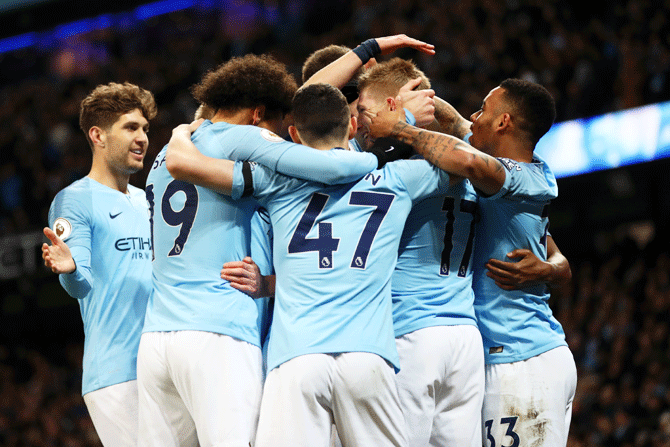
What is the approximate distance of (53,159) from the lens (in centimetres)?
1670

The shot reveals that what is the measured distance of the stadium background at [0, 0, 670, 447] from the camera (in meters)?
11.3

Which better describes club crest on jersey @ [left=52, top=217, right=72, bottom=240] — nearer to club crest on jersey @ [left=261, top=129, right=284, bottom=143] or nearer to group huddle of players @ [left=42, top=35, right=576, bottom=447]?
group huddle of players @ [left=42, top=35, right=576, bottom=447]

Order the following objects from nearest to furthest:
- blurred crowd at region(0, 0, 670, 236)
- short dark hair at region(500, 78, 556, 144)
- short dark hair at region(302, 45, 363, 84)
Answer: short dark hair at region(500, 78, 556, 144), short dark hair at region(302, 45, 363, 84), blurred crowd at region(0, 0, 670, 236)

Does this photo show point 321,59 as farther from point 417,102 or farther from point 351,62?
point 417,102

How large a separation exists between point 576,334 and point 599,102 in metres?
3.79

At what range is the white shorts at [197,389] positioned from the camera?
3.73 m

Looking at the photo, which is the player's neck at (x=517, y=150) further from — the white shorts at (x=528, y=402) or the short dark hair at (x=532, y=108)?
the white shorts at (x=528, y=402)

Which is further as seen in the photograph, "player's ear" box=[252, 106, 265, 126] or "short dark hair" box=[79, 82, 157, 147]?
"short dark hair" box=[79, 82, 157, 147]

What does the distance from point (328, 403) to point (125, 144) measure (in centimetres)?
261

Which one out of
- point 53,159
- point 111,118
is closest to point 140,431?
point 111,118

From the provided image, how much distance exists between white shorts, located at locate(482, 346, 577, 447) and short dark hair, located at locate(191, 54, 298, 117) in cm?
203

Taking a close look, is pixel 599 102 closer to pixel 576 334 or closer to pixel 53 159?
pixel 576 334

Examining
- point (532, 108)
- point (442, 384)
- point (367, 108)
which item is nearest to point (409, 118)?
point (367, 108)

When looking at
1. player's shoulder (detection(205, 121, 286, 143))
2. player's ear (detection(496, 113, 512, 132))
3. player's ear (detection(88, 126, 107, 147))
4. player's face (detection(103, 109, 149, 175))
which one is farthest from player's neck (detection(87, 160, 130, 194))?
player's ear (detection(496, 113, 512, 132))
